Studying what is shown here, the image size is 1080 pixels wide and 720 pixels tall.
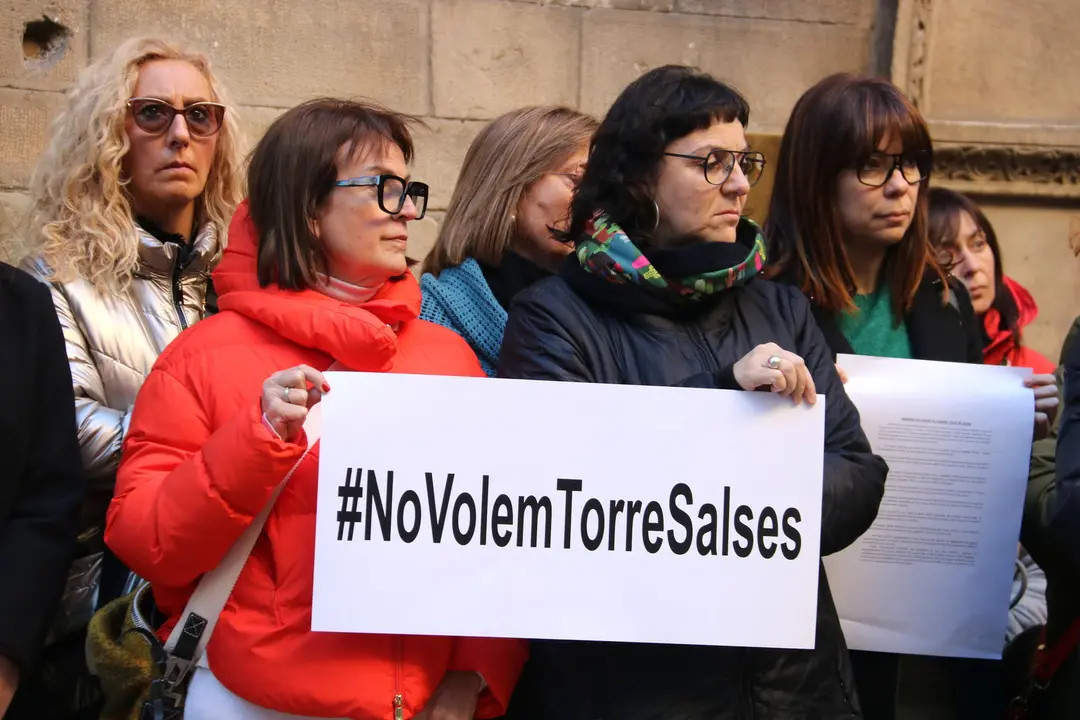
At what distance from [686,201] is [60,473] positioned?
1.40m

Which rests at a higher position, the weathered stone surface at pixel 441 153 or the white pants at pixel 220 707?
the weathered stone surface at pixel 441 153

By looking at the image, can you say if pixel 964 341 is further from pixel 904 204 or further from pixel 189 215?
pixel 189 215

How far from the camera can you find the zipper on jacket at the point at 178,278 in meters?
3.27

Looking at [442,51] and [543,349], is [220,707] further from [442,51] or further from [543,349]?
[442,51]

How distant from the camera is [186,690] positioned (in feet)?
8.17

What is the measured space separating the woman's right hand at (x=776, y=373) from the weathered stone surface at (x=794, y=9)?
9.52ft

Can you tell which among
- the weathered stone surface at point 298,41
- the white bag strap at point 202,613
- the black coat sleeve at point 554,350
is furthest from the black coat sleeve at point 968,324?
the weathered stone surface at point 298,41

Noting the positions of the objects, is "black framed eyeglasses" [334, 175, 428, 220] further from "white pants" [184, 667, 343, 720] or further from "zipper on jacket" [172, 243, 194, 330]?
"white pants" [184, 667, 343, 720]

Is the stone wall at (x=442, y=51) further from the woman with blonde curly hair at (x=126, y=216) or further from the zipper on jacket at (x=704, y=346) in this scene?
the zipper on jacket at (x=704, y=346)

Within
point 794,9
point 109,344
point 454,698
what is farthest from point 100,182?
point 794,9

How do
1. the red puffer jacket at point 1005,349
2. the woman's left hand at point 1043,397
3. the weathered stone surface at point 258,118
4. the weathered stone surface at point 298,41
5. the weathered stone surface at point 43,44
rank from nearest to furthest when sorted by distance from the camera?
the woman's left hand at point 1043,397, the red puffer jacket at point 1005,349, the weathered stone surface at point 43,44, the weathered stone surface at point 298,41, the weathered stone surface at point 258,118

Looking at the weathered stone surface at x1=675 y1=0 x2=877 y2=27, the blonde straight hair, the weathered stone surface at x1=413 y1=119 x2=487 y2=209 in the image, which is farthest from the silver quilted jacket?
the weathered stone surface at x1=675 y1=0 x2=877 y2=27

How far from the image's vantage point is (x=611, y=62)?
16.3ft

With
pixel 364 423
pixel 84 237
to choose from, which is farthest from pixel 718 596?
Answer: pixel 84 237
